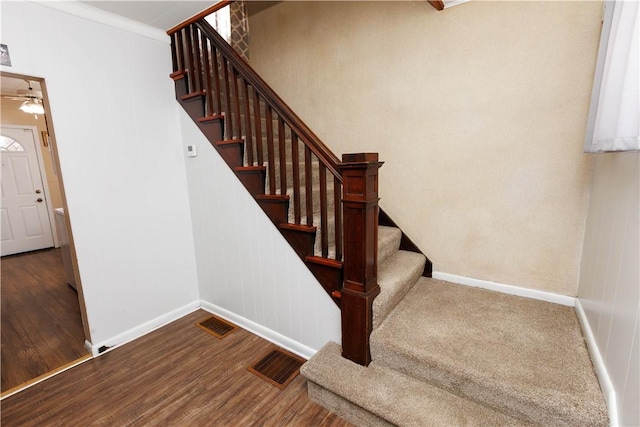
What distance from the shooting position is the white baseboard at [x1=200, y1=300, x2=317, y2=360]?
2.10 meters

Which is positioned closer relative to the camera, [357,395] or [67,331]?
[357,395]

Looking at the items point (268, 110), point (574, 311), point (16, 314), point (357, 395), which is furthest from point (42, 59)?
point (574, 311)

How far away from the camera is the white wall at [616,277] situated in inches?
42.2

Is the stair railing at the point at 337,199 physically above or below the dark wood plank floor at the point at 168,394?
above

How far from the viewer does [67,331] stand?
246cm

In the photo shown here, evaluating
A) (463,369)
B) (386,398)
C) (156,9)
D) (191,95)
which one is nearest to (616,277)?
(463,369)

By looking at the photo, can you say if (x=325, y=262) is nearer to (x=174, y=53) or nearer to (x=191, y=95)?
(x=191, y=95)

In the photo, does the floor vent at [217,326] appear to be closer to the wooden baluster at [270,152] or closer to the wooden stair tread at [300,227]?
the wooden stair tread at [300,227]

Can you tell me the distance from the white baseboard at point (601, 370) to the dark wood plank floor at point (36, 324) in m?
3.15

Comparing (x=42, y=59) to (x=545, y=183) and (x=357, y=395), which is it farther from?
(x=545, y=183)

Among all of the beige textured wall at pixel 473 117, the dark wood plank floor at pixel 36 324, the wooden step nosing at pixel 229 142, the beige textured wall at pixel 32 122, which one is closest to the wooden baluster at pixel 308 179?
the wooden step nosing at pixel 229 142

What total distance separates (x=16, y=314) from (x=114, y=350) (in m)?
1.47

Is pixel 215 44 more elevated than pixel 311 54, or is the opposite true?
pixel 311 54

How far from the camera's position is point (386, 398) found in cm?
146
